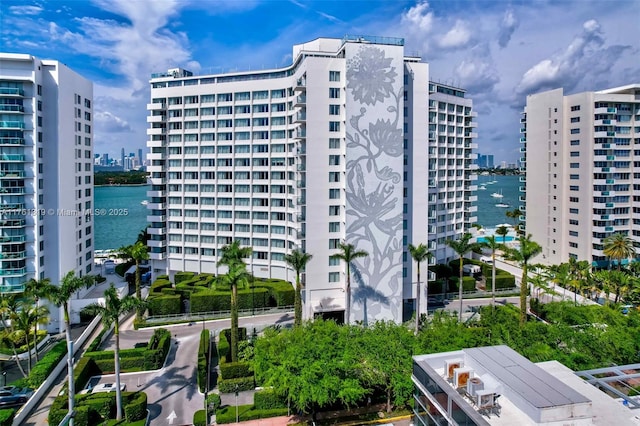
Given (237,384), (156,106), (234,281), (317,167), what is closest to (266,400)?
(237,384)

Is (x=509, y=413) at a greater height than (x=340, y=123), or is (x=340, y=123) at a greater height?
(x=340, y=123)

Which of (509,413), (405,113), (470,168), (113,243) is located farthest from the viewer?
(113,243)

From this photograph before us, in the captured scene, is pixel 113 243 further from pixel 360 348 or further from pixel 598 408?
pixel 598 408

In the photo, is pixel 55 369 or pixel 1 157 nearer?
pixel 55 369

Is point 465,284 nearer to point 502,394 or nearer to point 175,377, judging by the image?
point 175,377

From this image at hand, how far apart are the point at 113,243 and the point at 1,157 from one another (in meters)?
82.7

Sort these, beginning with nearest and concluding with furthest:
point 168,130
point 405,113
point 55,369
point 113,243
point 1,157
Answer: point 55,369 < point 1,157 < point 405,113 < point 168,130 < point 113,243

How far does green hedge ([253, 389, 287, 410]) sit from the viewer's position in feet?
104

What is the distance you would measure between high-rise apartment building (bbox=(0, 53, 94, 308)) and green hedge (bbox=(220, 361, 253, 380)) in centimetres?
2682

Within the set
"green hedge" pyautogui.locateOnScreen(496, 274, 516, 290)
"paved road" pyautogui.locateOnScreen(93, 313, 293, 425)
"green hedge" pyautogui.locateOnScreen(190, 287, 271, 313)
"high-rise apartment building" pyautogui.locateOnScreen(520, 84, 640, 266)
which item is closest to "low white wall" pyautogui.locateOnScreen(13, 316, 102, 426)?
"paved road" pyautogui.locateOnScreen(93, 313, 293, 425)

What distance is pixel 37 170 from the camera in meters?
47.4

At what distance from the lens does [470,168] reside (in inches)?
2835

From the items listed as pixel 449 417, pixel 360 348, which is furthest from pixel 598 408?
pixel 360 348

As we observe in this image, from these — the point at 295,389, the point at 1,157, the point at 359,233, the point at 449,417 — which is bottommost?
the point at 295,389
